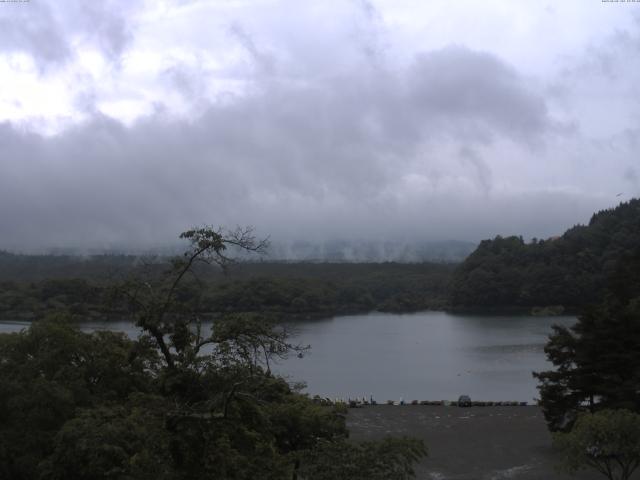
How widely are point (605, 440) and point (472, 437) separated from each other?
765 centimetres

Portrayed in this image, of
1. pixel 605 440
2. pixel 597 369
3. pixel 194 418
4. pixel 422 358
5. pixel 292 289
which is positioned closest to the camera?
pixel 194 418

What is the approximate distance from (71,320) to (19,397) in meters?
3.04

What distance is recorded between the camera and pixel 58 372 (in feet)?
34.7

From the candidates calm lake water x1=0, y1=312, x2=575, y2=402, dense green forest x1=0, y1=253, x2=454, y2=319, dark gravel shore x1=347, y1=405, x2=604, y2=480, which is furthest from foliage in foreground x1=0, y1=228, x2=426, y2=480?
dense green forest x1=0, y1=253, x2=454, y2=319

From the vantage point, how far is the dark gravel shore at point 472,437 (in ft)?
52.9

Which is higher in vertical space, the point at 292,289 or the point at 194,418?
the point at 194,418

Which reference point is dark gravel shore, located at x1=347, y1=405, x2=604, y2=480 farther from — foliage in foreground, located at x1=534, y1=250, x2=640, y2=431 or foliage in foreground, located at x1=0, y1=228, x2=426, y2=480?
foliage in foreground, located at x1=0, y1=228, x2=426, y2=480

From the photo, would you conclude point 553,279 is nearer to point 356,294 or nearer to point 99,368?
point 356,294

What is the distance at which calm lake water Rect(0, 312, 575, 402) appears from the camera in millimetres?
33969

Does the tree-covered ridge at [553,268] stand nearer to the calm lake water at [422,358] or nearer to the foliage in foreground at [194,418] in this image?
the calm lake water at [422,358]

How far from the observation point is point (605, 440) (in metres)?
12.5

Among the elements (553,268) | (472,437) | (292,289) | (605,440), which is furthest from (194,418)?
(553,268)

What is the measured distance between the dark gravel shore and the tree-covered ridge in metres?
55.0

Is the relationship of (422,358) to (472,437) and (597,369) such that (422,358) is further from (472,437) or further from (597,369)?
(597,369)
